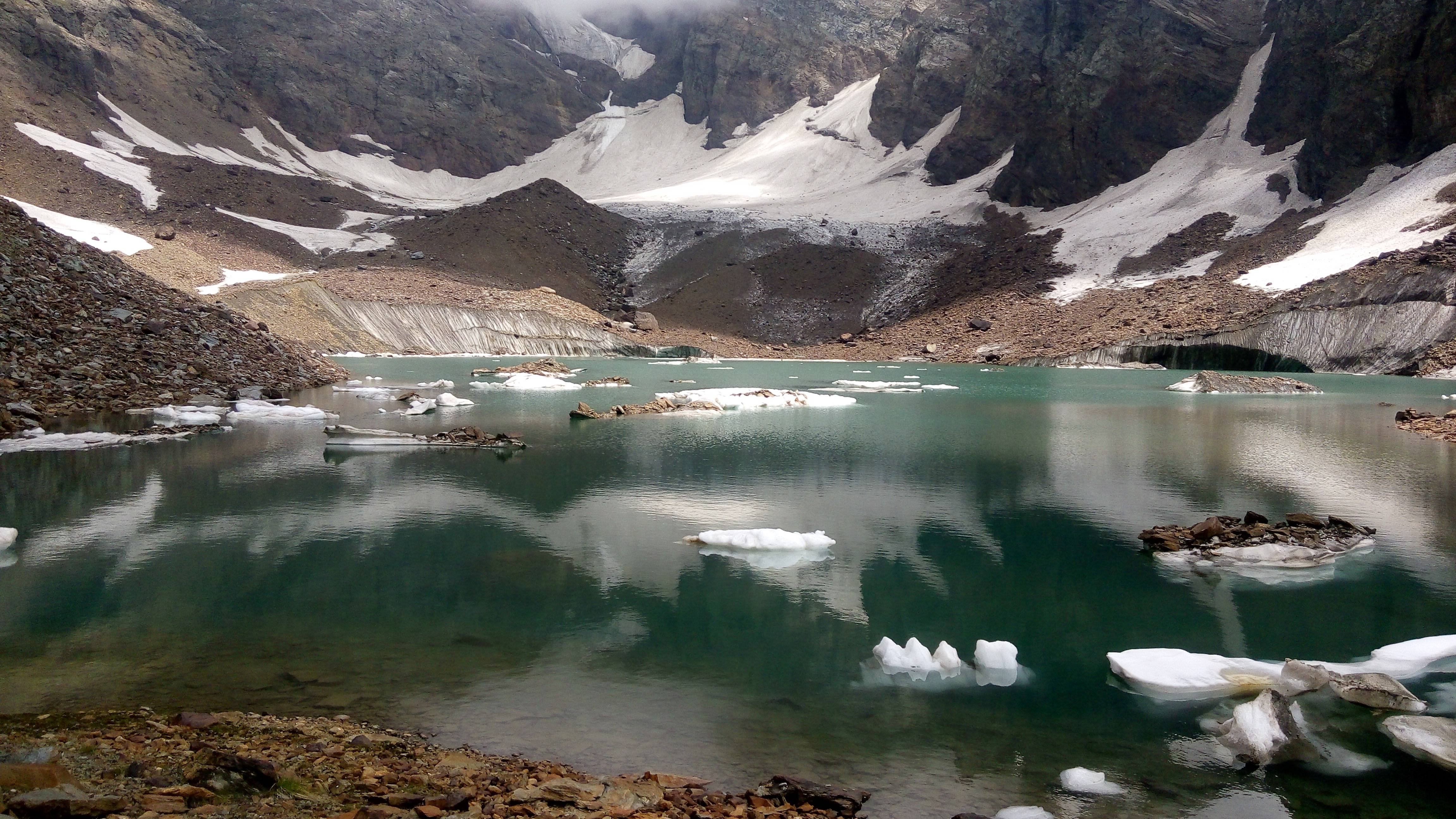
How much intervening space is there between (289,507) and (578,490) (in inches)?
193

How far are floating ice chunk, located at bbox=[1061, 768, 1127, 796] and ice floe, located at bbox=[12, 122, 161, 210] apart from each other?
300 ft

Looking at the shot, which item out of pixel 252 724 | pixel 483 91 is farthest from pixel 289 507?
pixel 483 91

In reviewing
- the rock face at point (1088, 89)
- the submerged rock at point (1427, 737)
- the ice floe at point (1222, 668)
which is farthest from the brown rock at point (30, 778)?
the rock face at point (1088, 89)

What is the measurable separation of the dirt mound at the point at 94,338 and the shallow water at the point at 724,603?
12.8 feet

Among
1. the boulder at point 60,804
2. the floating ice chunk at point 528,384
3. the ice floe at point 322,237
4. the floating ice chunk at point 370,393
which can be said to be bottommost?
the boulder at point 60,804

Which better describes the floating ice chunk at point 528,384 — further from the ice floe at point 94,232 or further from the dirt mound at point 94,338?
the ice floe at point 94,232

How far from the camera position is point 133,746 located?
5570mm

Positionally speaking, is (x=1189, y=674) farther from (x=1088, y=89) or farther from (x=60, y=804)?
(x=1088, y=89)

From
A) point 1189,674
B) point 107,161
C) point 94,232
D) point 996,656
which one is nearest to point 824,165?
point 107,161

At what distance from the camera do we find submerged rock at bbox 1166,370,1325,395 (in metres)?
39.5

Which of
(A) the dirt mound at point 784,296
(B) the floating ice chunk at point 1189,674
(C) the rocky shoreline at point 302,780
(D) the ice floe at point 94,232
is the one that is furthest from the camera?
(A) the dirt mound at point 784,296

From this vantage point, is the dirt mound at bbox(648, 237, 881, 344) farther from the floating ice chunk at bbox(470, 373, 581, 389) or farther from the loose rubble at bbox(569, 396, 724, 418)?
the loose rubble at bbox(569, 396, 724, 418)

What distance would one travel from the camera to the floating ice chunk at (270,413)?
2430 cm

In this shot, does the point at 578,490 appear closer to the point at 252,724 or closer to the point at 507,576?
the point at 507,576
